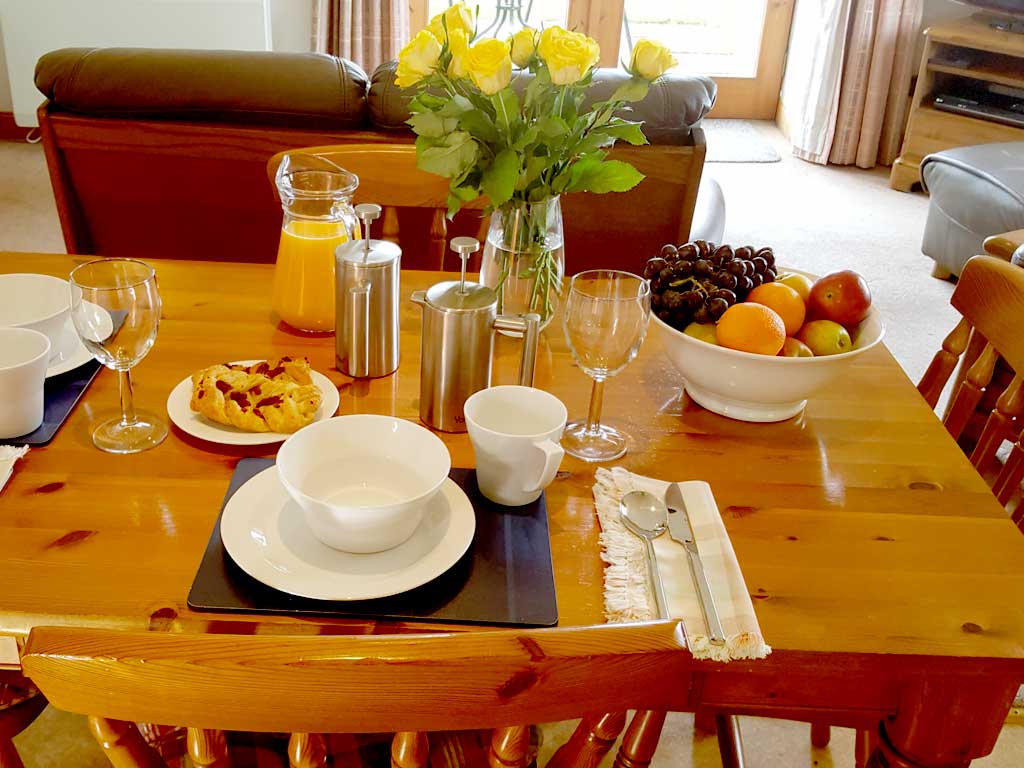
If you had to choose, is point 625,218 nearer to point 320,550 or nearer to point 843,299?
point 843,299

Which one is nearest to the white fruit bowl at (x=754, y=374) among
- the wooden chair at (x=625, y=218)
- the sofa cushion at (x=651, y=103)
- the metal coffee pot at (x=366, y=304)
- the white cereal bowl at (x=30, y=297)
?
the metal coffee pot at (x=366, y=304)

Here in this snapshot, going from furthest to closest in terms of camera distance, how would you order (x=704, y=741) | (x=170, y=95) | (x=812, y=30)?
(x=812, y=30) < (x=170, y=95) < (x=704, y=741)

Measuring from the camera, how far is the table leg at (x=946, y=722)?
2.92ft

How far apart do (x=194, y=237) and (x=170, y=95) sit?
1.17 ft

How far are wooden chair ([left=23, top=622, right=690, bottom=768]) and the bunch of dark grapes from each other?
0.63 meters

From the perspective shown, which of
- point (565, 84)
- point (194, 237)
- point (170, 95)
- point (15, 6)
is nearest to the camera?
point (565, 84)

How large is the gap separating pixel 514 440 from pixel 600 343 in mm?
199

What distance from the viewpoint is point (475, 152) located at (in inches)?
46.2

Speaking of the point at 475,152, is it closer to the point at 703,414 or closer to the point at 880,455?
the point at 703,414

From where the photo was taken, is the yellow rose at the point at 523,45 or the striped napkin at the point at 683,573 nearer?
the striped napkin at the point at 683,573

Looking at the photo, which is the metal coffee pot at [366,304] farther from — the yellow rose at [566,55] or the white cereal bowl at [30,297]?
the white cereal bowl at [30,297]

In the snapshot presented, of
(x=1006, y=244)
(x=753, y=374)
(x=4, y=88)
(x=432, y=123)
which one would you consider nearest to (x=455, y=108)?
(x=432, y=123)

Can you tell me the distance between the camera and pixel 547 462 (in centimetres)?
96

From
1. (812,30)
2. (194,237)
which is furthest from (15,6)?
(812,30)
